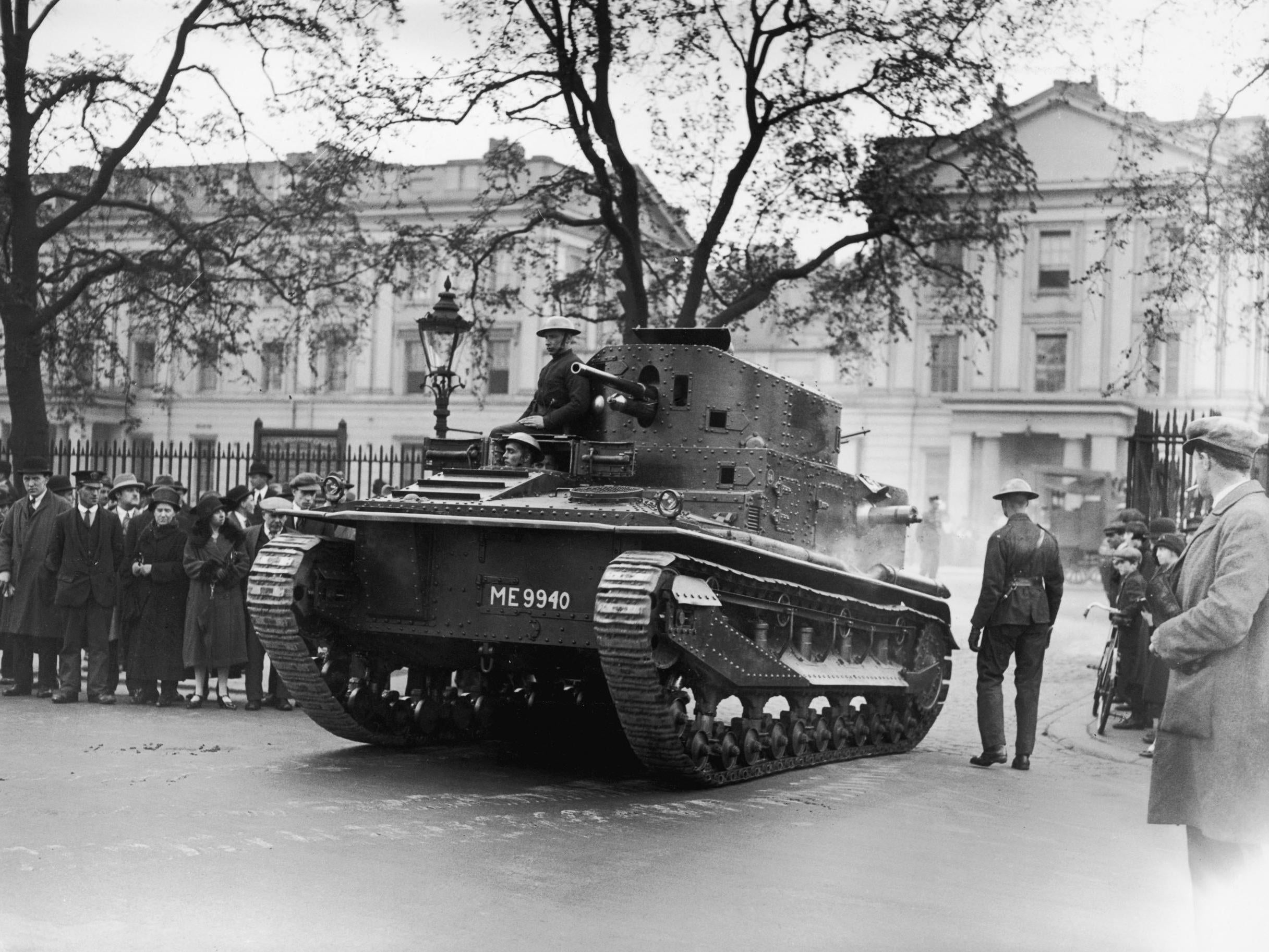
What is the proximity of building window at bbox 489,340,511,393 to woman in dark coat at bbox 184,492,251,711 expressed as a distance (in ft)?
133

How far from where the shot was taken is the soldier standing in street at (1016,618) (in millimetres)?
11922

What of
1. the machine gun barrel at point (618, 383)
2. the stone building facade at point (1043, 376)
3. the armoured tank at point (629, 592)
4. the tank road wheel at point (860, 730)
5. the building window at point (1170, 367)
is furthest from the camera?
the building window at point (1170, 367)

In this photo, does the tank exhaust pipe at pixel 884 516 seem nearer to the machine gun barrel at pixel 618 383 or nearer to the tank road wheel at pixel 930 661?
the tank road wheel at pixel 930 661

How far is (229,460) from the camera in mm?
25109

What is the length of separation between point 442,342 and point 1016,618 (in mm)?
6750

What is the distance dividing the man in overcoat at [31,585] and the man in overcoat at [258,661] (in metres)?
1.73

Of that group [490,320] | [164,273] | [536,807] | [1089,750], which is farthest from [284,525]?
[164,273]

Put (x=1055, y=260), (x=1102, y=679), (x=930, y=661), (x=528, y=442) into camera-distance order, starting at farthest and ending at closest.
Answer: (x=1055, y=260) → (x=1102, y=679) → (x=930, y=661) → (x=528, y=442)

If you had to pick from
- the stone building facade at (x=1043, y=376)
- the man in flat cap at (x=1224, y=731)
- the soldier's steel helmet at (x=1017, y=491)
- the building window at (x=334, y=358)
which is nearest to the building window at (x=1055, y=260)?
the stone building facade at (x=1043, y=376)

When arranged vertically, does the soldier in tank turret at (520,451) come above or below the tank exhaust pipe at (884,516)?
above

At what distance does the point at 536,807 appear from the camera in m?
8.70

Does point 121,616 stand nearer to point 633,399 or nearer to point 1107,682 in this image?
point 633,399

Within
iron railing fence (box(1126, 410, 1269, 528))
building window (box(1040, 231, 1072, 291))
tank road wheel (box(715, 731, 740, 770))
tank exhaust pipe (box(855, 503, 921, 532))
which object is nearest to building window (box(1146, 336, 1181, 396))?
building window (box(1040, 231, 1072, 291))

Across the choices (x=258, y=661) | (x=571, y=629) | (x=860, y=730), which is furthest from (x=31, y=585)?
(x=860, y=730)
